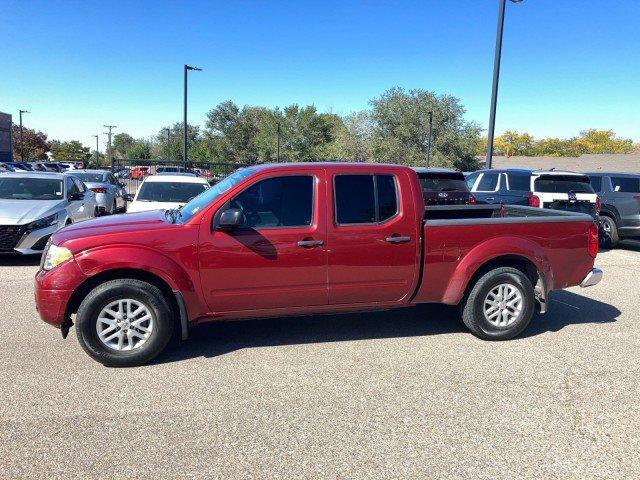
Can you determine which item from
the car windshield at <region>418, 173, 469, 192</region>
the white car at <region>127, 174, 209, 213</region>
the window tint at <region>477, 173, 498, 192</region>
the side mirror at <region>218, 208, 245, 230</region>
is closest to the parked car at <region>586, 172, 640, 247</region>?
the window tint at <region>477, 173, 498, 192</region>

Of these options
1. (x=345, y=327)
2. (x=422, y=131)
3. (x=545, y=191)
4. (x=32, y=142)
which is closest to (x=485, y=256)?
(x=345, y=327)

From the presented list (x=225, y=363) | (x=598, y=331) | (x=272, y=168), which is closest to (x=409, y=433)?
(x=225, y=363)

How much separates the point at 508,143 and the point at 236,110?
72.1m

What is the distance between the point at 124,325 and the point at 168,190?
20.2ft

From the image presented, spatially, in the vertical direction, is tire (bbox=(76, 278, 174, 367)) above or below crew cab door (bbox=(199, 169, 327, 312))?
below

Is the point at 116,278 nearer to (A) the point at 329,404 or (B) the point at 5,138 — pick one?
(A) the point at 329,404

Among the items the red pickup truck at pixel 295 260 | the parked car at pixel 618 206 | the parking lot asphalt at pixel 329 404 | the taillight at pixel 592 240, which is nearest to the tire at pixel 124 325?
the red pickup truck at pixel 295 260

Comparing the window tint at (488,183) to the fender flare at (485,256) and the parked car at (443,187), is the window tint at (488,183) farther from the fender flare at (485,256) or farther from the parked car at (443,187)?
the fender flare at (485,256)

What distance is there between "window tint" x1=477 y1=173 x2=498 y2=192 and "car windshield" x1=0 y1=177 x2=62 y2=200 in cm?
917

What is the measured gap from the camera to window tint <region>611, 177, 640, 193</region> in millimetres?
11766

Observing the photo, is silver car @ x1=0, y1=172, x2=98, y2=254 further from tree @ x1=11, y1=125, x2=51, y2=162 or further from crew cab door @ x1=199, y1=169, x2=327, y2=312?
tree @ x1=11, y1=125, x2=51, y2=162

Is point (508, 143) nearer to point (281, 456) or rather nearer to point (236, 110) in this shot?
point (236, 110)

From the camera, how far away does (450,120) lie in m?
45.6

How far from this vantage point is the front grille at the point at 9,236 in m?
8.13
